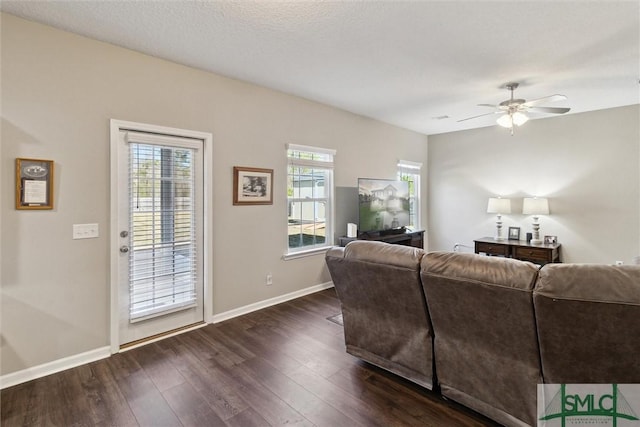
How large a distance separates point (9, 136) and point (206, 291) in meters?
2.07

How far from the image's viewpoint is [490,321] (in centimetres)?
172

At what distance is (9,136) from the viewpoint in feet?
7.52

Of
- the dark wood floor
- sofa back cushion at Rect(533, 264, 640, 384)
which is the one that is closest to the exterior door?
the dark wood floor

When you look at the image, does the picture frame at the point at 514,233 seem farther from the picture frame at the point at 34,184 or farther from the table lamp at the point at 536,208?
the picture frame at the point at 34,184

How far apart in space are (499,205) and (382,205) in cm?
206

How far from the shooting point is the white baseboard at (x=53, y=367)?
230cm

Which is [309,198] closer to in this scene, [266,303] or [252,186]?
[252,186]

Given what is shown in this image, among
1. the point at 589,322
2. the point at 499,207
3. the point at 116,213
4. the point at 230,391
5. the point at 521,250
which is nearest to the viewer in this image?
the point at 589,322

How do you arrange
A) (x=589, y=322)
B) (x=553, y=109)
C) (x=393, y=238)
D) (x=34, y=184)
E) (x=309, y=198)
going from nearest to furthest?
(x=589, y=322) < (x=34, y=184) < (x=553, y=109) < (x=309, y=198) < (x=393, y=238)

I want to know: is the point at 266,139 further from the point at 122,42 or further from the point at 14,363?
the point at 14,363

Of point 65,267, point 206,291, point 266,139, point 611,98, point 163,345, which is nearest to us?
point 65,267

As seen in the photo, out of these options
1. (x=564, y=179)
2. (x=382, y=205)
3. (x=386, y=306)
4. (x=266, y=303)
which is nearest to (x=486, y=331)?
(x=386, y=306)

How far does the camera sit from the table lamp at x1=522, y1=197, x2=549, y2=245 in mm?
4910

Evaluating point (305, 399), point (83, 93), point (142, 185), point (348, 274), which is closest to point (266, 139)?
point (142, 185)
